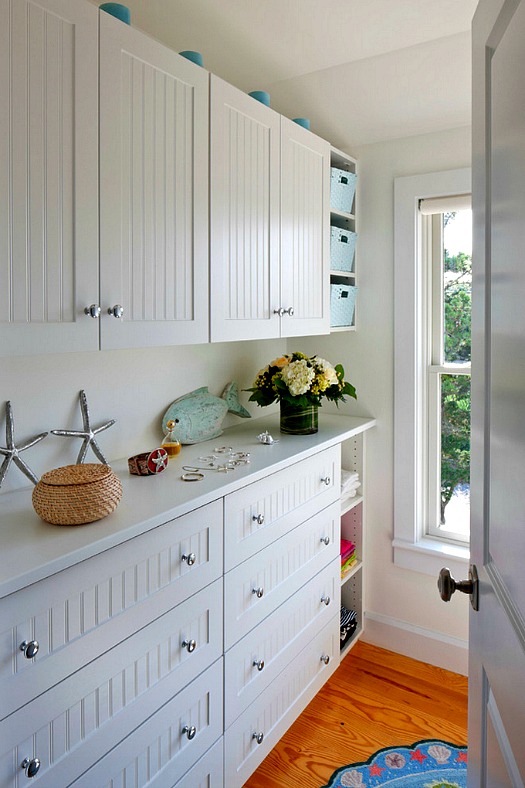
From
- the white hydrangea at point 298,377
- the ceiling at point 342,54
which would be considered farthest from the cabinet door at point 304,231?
the ceiling at point 342,54

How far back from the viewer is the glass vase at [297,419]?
2.17 m

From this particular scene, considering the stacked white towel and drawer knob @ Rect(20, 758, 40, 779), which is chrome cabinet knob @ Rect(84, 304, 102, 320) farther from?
the stacked white towel

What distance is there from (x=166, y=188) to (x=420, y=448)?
161 cm

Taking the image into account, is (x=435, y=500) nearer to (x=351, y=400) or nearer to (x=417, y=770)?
(x=351, y=400)

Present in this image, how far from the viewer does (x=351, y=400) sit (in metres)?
2.65

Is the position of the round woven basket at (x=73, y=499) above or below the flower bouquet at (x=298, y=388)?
below

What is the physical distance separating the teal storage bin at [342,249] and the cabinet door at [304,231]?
0.29 ft

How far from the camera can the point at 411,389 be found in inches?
97.0

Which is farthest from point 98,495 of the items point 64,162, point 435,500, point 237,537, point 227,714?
point 435,500

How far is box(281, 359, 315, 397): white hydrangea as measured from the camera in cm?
208

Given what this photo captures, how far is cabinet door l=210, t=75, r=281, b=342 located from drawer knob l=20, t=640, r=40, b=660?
941mm

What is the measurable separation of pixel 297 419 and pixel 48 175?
128 centimetres

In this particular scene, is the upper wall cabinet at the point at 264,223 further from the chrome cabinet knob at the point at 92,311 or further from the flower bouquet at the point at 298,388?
Answer: the chrome cabinet knob at the point at 92,311

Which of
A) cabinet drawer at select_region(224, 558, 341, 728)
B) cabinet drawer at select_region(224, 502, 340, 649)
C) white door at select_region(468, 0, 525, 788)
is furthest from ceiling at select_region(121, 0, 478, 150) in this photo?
cabinet drawer at select_region(224, 558, 341, 728)
